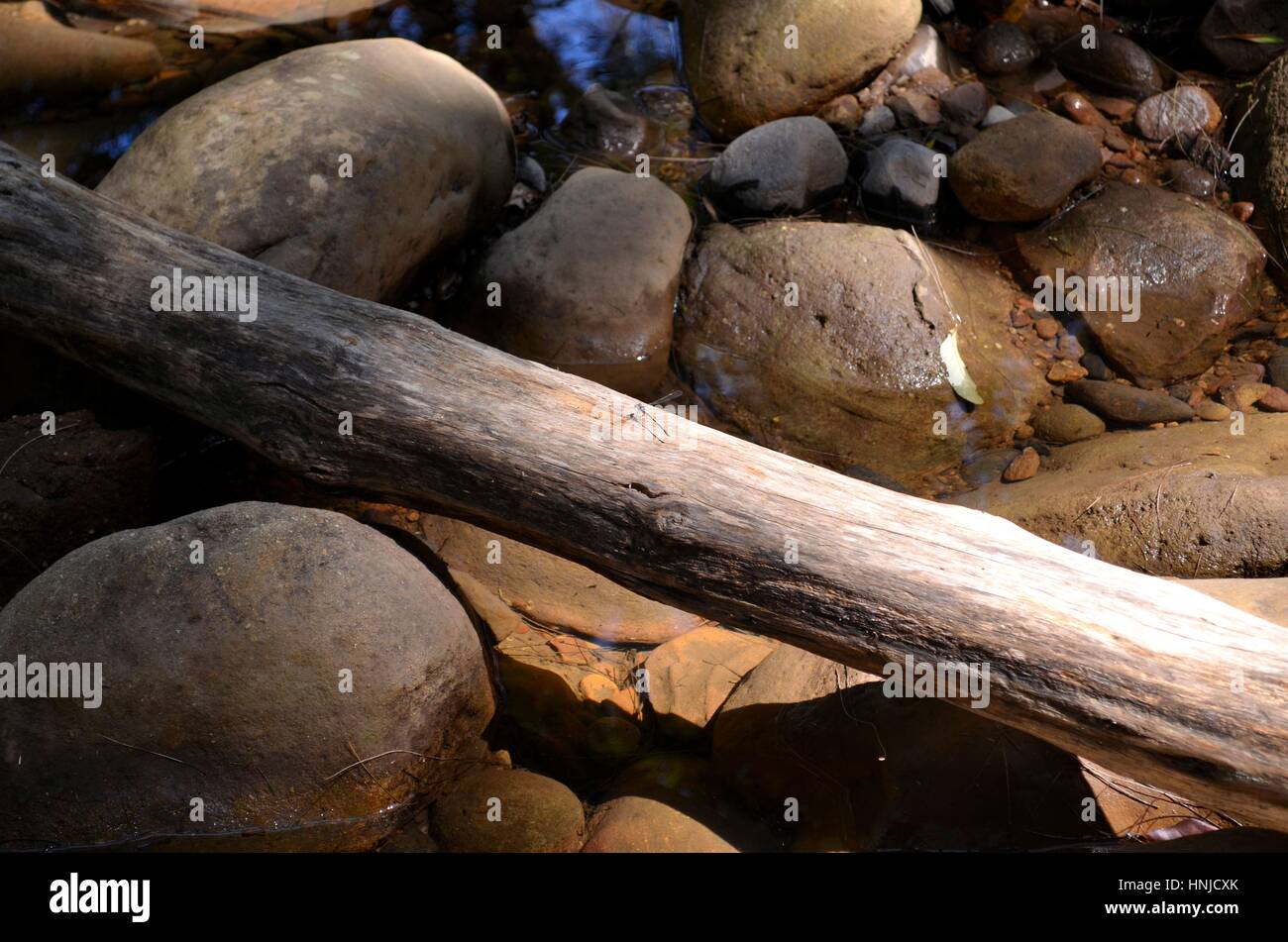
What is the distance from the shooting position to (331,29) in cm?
567

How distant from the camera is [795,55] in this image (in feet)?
17.2

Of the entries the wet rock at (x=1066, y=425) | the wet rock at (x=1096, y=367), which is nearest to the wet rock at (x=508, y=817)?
the wet rock at (x=1066, y=425)

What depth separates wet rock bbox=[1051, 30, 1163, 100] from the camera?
5363 mm

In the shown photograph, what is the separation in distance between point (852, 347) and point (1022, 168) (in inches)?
48.9

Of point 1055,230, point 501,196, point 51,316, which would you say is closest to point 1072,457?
point 1055,230

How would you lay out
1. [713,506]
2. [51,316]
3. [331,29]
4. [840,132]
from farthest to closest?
[331,29] → [840,132] → [51,316] → [713,506]

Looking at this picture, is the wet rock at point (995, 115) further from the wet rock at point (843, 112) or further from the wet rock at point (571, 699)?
the wet rock at point (571, 699)

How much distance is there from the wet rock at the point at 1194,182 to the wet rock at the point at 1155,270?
0.69 feet

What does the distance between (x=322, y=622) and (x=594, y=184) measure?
2670 millimetres

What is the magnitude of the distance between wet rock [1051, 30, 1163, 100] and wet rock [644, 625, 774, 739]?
3.95m

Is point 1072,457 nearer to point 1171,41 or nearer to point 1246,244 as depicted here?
point 1246,244

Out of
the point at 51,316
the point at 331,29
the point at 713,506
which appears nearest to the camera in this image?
the point at 713,506

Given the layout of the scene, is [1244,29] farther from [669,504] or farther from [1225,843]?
[669,504]

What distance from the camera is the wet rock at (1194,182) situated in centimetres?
489
